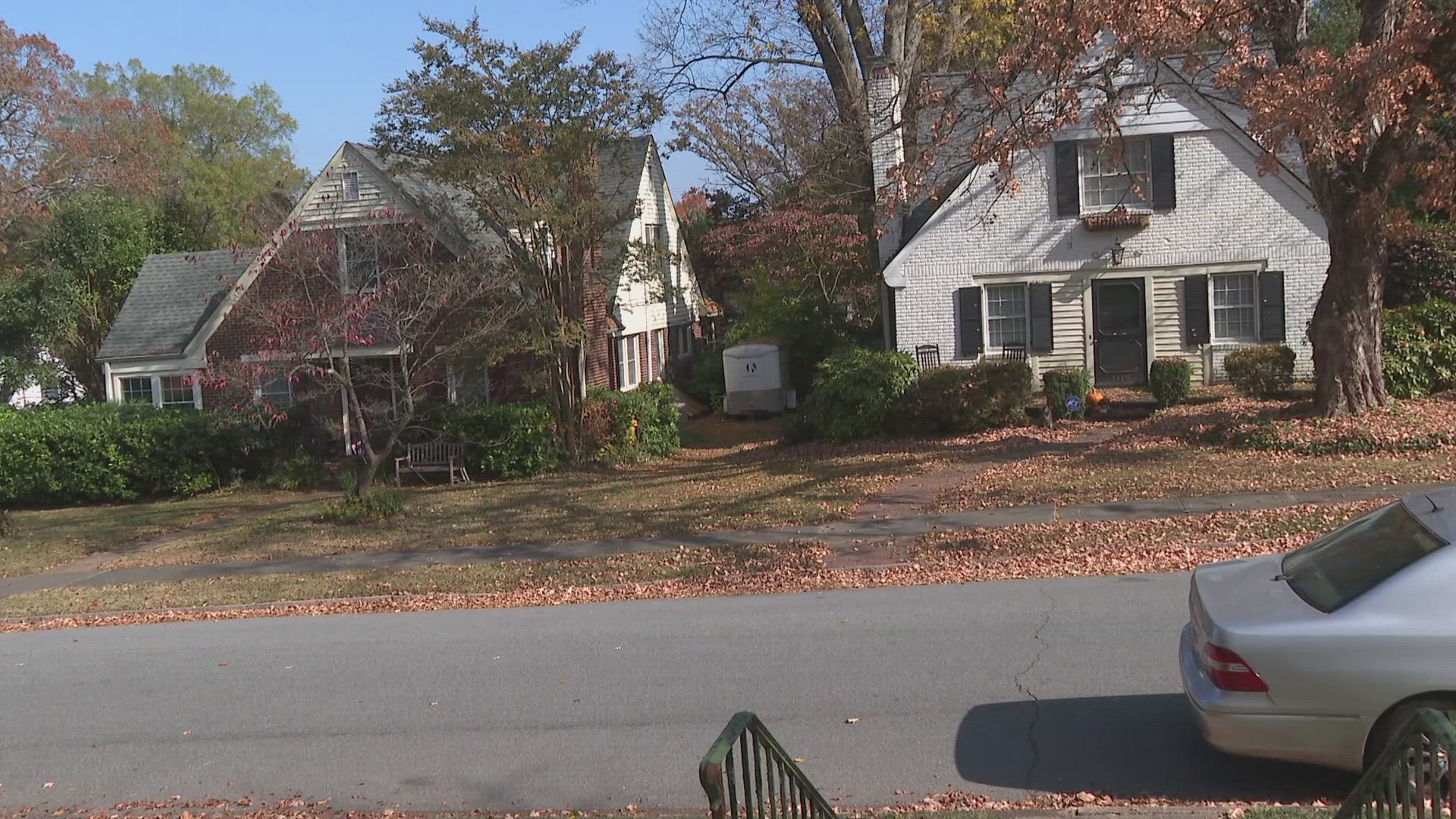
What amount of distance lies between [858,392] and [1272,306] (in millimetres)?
8116

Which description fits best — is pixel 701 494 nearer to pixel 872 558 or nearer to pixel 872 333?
pixel 872 558

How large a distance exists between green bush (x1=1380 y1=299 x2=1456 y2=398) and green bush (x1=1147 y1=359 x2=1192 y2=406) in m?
3.18

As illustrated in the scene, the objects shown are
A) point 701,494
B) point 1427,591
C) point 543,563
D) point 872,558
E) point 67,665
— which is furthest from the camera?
point 701,494

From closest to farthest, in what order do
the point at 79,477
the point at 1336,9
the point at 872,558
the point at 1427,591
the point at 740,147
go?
1. the point at 1427,591
2. the point at 872,558
3. the point at 79,477
4. the point at 1336,9
5. the point at 740,147

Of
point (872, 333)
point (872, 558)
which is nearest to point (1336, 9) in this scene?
point (872, 333)

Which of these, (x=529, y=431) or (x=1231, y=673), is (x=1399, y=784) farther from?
(x=529, y=431)

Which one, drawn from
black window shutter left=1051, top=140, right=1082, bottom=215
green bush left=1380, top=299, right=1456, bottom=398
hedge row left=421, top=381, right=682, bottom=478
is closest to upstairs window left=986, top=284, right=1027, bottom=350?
black window shutter left=1051, top=140, right=1082, bottom=215

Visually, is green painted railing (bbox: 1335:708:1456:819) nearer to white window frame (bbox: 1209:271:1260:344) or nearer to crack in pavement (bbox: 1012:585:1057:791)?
crack in pavement (bbox: 1012:585:1057:791)

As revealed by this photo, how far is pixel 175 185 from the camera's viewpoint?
1864 inches

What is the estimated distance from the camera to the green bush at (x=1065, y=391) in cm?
2094

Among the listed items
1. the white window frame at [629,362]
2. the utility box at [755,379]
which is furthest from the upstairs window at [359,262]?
the utility box at [755,379]

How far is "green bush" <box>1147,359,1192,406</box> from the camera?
813 inches

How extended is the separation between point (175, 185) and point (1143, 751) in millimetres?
48730

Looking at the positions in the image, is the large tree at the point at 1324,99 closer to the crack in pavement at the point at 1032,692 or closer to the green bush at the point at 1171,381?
the green bush at the point at 1171,381
